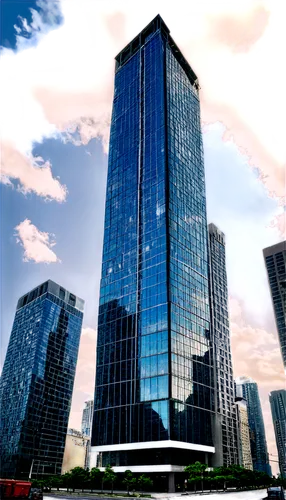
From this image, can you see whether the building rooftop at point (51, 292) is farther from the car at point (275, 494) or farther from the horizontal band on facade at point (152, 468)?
the car at point (275, 494)

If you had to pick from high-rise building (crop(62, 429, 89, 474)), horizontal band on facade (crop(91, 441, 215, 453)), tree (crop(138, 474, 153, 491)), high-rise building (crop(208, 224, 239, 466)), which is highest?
high-rise building (crop(208, 224, 239, 466))

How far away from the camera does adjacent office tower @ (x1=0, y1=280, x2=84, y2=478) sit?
154375 mm

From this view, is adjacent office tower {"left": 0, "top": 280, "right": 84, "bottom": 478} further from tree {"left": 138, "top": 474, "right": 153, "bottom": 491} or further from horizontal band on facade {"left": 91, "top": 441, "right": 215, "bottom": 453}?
tree {"left": 138, "top": 474, "right": 153, "bottom": 491}

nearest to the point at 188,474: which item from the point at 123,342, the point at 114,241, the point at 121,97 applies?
the point at 123,342

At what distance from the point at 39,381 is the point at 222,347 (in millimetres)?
79172

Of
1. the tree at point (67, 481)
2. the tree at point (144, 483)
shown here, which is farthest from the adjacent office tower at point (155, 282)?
the tree at point (67, 481)

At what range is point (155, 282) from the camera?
9894cm

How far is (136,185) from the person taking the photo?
11894 centimetres

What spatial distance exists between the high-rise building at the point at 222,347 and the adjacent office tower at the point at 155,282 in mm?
21979

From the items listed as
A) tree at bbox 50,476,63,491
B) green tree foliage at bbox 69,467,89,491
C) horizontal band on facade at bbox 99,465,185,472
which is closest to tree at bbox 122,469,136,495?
horizontal band on facade at bbox 99,465,185,472

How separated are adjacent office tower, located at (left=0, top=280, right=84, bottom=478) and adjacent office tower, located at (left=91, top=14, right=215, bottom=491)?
71.5 m

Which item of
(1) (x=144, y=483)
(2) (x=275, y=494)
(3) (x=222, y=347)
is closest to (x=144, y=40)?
(3) (x=222, y=347)

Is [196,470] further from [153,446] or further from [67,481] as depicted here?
[67,481]

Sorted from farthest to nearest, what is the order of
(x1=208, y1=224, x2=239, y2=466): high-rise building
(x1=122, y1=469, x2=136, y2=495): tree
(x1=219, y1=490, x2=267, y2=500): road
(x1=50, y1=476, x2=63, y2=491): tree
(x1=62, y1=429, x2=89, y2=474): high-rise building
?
(x1=62, y1=429, x2=89, y2=474): high-rise building
(x1=208, y1=224, x2=239, y2=466): high-rise building
(x1=50, y1=476, x2=63, y2=491): tree
(x1=122, y1=469, x2=136, y2=495): tree
(x1=219, y1=490, x2=267, y2=500): road
